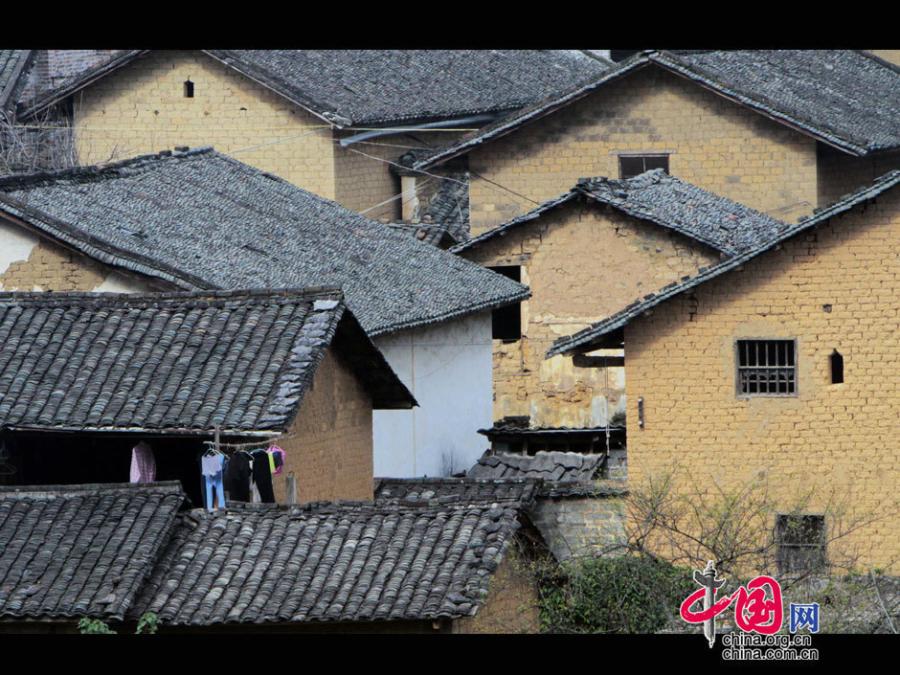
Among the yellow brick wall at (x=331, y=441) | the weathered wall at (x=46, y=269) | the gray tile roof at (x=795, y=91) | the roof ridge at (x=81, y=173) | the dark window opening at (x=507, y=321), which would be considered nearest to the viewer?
the yellow brick wall at (x=331, y=441)

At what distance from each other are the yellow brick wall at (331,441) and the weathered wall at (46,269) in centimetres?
235

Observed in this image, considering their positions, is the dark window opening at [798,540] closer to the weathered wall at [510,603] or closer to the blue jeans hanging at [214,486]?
the weathered wall at [510,603]

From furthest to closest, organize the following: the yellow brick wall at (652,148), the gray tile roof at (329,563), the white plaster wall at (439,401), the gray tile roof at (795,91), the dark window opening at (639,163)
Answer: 1. the dark window opening at (639,163)
2. the yellow brick wall at (652,148)
3. the gray tile roof at (795,91)
4. the white plaster wall at (439,401)
5. the gray tile roof at (329,563)

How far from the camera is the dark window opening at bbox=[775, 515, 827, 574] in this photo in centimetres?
1670

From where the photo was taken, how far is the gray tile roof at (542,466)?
66.1 feet

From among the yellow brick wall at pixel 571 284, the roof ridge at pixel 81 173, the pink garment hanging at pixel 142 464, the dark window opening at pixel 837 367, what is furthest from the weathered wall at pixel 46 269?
the yellow brick wall at pixel 571 284

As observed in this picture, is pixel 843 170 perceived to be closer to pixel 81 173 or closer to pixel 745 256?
pixel 745 256

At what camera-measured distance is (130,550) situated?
13.3m

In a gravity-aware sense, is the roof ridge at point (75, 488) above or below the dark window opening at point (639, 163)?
below

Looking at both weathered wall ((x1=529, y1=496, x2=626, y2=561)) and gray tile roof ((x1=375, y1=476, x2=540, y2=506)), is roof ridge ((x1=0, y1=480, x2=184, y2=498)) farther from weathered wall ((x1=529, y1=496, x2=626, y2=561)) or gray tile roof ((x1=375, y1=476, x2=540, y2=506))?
weathered wall ((x1=529, y1=496, x2=626, y2=561))

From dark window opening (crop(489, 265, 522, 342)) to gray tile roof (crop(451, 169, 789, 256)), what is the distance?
570mm

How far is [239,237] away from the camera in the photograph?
21.1m

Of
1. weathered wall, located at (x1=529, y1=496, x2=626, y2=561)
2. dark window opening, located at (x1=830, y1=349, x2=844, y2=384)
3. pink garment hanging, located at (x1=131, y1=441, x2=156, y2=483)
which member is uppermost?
dark window opening, located at (x1=830, y1=349, x2=844, y2=384)

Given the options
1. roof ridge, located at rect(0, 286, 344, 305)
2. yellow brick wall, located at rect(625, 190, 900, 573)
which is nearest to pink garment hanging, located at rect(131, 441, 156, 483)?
roof ridge, located at rect(0, 286, 344, 305)
